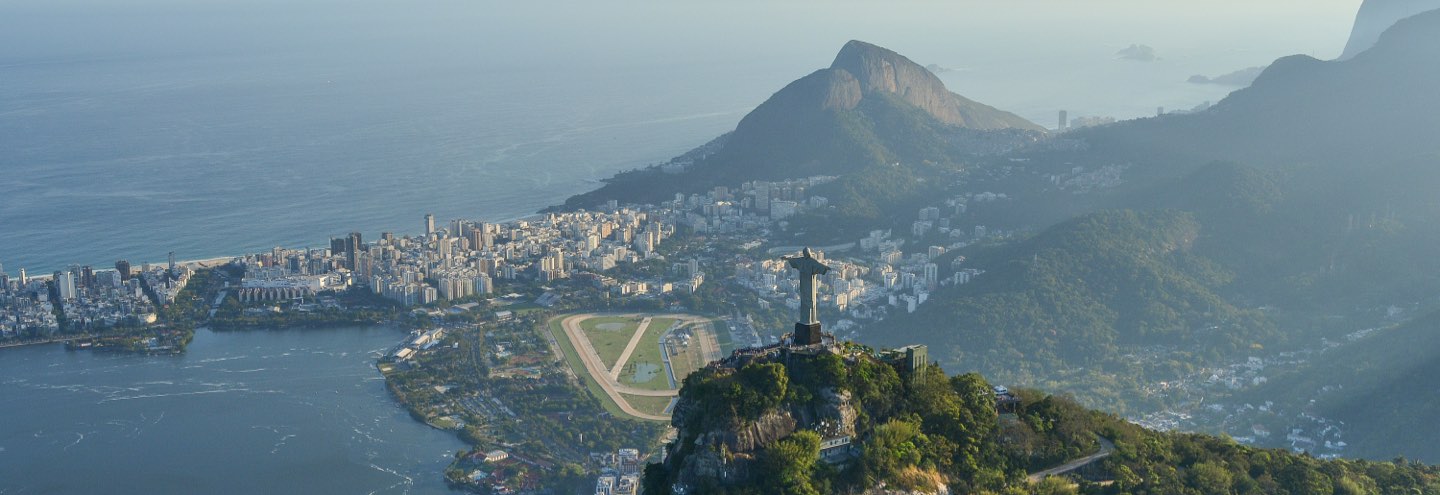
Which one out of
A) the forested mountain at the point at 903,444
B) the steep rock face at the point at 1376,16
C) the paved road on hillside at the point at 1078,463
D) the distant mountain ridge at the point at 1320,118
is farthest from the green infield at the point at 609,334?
the steep rock face at the point at 1376,16

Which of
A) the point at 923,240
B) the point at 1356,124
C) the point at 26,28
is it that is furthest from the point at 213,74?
the point at 1356,124

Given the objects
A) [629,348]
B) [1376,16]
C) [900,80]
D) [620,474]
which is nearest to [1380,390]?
[620,474]

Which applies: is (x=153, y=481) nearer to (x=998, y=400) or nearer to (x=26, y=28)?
(x=998, y=400)

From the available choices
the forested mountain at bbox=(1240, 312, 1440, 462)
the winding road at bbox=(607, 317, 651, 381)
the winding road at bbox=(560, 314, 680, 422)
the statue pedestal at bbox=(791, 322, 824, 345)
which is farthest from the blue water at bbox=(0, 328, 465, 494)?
the forested mountain at bbox=(1240, 312, 1440, 462)

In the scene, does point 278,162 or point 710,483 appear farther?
point 278,162

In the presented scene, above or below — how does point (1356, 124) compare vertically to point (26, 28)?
below

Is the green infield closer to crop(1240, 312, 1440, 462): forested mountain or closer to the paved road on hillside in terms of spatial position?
crop(1240, 312, 1440, 462): forested mountain

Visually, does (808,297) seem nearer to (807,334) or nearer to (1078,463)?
(807,334)

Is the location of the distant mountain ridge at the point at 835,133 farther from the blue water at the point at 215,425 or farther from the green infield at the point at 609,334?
the blue water at the point at 215,425

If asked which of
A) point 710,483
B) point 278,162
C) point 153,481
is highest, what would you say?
point 278,162
